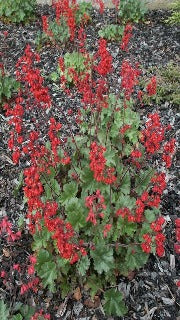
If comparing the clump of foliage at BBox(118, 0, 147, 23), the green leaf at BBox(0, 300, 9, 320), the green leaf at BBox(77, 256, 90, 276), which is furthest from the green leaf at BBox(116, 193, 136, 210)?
the clump of foliage at BBox(118, 0, 147, 23)

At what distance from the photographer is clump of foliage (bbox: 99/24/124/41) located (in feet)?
26.1

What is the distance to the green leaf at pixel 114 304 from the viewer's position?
12.7 ft

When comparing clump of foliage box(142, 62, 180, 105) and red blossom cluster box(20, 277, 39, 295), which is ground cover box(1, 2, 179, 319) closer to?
clump of foliage box(142, 62, 180, 105)

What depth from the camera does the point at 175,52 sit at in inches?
308

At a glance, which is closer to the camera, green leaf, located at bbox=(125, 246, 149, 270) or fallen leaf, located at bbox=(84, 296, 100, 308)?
green leaf, located at bbox=(125, 246, 149, 270)

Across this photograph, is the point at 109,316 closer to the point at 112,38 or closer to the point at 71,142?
the point at 71,142

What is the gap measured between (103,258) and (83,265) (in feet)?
0.67

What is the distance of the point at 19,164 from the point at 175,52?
406cm

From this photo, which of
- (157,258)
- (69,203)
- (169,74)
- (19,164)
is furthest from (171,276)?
(169,74)

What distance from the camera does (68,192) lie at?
434 centimetres

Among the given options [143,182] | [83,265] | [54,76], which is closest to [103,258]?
[83,265]

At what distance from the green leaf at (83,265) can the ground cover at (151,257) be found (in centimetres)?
47

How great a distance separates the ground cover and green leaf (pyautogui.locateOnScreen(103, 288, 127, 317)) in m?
0.20

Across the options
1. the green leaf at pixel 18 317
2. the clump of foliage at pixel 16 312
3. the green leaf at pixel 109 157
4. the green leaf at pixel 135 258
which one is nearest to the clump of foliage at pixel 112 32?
the green leaf at pixel 109 157
